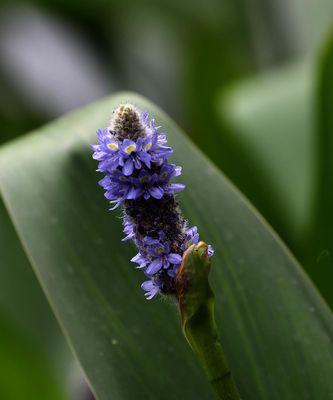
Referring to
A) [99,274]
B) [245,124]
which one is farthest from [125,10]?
[99,274]

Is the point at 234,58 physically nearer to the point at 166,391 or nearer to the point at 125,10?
the point at 125,10

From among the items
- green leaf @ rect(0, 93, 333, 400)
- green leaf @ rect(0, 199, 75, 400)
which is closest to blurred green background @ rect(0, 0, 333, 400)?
green leaf @ rect(0, 199, 75, 400)

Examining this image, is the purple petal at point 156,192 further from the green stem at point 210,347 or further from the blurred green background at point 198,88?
the blurred green background at point 198,88

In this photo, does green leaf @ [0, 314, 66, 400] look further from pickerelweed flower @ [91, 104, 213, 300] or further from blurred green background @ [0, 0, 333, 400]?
pickerelweed flower @ [91, 104, 213, 300]

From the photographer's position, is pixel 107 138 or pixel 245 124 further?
pixel 245 124

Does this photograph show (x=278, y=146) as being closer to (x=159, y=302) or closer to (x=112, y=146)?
(x=159, y=302)

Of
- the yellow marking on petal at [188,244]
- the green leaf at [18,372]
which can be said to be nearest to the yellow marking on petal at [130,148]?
the yellow marking on petal at [188,244]

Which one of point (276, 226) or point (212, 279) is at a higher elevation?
point (276, 226)
